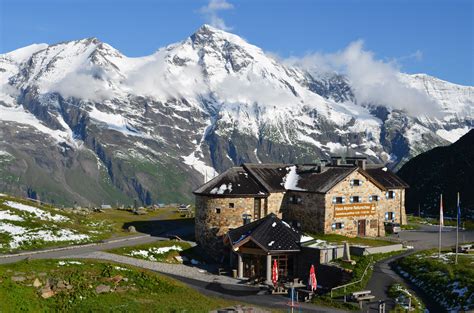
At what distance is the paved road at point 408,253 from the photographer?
48844mm

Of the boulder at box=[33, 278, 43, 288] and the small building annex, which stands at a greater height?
the small building annex

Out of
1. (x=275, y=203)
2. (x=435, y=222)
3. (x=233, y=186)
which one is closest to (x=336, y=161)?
(x=275, y=203)

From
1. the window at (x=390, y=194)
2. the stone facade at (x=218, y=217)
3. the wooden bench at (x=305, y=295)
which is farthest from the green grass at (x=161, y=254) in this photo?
the window at (x=390, y=194)

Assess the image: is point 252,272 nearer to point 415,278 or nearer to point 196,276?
point 196,276

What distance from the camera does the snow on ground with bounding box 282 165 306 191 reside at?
7826cm

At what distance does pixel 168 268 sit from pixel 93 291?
54.3 ft

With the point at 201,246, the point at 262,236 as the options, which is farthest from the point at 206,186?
the point at 262,236

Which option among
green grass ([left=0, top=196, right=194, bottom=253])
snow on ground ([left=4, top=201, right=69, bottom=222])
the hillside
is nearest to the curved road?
green grass ([left=0, top=196, right=194, bottom=253])

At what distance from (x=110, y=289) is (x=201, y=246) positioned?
82.8 ft

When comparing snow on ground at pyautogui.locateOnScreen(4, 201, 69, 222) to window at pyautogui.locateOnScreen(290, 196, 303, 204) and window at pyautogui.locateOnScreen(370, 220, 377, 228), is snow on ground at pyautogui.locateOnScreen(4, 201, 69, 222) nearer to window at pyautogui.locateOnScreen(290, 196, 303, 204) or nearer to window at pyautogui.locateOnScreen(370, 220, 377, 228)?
window at pyautogui.locateOnScreen(290, 196, 303, 204)

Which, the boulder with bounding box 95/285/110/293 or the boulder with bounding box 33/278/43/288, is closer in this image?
the boulder with bounding box 33/278/43/288

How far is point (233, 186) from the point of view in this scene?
7412 centimetres

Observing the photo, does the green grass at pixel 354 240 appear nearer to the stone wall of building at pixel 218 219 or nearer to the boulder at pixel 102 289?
the stone wall of building at pixel 218 219

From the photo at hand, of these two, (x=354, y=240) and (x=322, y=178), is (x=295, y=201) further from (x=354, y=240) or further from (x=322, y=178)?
(x=354, y=240)
